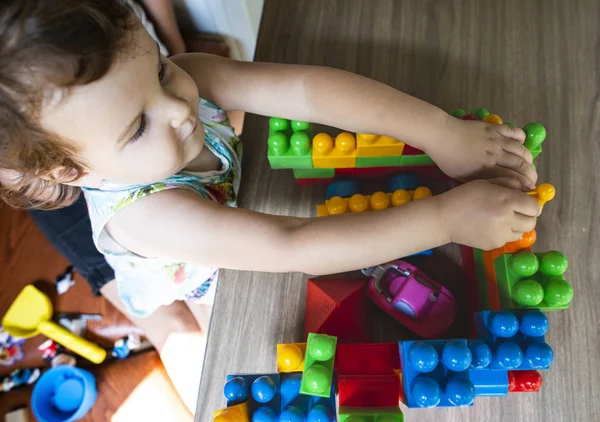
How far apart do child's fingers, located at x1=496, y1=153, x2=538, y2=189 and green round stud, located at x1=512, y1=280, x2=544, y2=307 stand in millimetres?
141

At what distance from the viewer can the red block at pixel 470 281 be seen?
1.79 ft

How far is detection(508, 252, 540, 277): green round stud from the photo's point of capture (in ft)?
1.60

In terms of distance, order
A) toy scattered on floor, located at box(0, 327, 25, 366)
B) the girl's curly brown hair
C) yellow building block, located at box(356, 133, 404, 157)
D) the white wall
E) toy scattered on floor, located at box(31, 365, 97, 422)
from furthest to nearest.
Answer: toy scattered on floor, located at box(0, 327, 25, 366) → toy scattered on floor, located at box(31, 365, 97, 422) → the white wall → yellow building block, located at box(356, 133, 404, 157) → the girl's curly brown hair

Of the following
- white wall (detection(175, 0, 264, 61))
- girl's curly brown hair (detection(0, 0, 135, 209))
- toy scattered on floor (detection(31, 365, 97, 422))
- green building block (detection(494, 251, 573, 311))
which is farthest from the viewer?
toy scattered on floor (detection(31, 365, 97, 422))

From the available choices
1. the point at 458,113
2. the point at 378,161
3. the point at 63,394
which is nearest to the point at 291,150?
the point at 378,161

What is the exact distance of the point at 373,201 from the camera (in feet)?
1.89

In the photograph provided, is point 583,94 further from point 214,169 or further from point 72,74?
point 72,74

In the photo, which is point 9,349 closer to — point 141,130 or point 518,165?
point 141,130

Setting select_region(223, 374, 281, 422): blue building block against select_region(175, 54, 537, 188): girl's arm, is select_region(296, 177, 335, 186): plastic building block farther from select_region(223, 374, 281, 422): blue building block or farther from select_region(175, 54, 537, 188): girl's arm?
select_region(223, 374, 281, 422): blue building block

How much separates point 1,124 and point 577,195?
0.66 metres

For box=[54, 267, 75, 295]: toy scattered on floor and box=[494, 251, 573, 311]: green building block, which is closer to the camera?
box=[494, 251, 573, 311]: green building block

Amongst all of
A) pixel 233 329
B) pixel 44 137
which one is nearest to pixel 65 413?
pixel 233 329

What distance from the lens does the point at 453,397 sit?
45 cm

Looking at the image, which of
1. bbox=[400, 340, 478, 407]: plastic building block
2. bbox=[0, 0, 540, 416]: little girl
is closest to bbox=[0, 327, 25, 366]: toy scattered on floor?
bbox=[0, 0, 540, 416]: little girl
